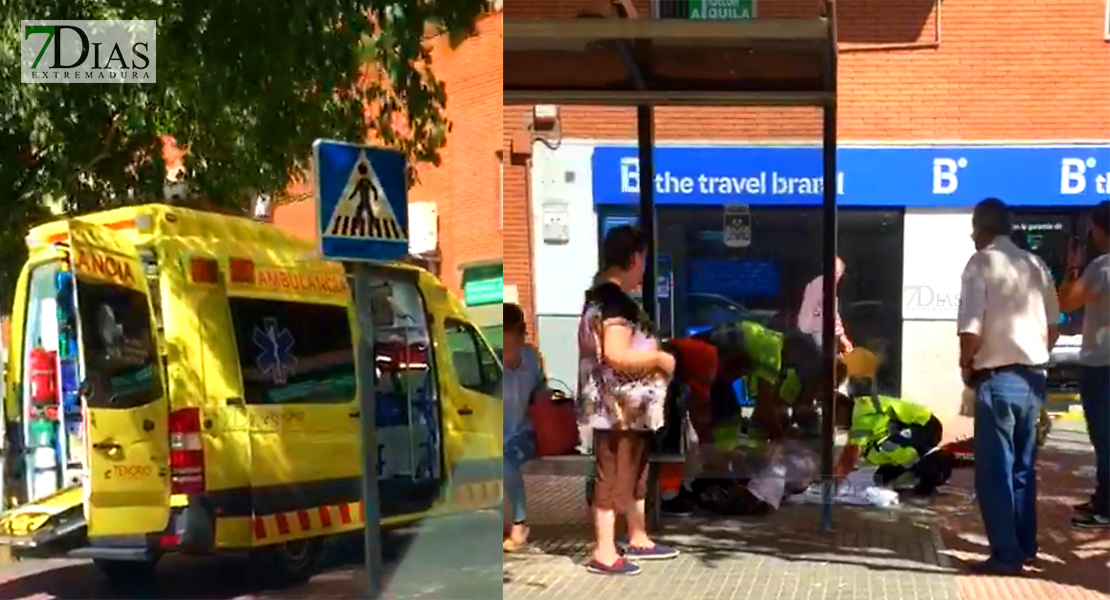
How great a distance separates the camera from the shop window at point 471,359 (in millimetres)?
4504

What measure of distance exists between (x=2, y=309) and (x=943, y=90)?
3.37 metres

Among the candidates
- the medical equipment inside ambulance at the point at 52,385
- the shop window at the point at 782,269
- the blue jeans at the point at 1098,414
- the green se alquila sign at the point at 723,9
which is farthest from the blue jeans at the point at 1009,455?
the medical equipment inside ambulance at the point at 52,385

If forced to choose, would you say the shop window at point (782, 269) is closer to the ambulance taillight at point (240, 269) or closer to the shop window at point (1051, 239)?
the shop window at point (1051, 239)

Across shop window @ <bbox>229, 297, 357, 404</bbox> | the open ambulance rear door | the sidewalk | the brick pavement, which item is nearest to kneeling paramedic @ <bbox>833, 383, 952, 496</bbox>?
the sidewalk

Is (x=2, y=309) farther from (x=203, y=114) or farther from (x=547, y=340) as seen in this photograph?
(x=547, y=340)

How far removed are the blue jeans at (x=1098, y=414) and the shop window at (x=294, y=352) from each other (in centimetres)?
258

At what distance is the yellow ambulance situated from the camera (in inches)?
173

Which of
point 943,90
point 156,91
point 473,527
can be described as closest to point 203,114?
point 156,91

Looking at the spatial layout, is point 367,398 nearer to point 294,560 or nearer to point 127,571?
point 294,560

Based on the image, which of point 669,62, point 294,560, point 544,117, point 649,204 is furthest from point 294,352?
point 669,62

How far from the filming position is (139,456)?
4.42m

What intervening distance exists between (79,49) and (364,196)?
0.99m

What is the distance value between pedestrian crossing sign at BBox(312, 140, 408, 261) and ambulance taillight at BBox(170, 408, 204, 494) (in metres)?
0.65

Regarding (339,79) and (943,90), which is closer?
(339,79)
